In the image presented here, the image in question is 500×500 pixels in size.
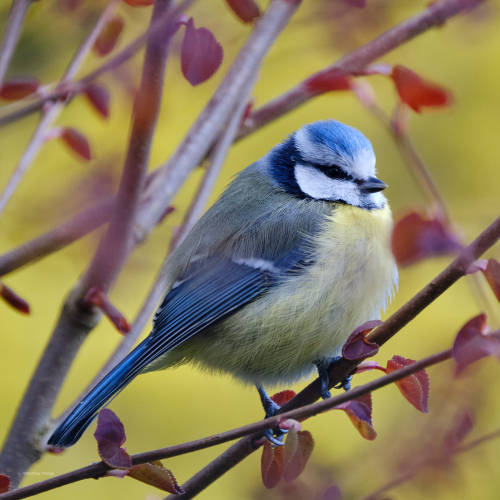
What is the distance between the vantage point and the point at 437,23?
4.06ft

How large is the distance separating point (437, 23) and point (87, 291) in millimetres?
709

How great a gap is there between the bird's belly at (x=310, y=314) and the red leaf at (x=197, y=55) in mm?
652

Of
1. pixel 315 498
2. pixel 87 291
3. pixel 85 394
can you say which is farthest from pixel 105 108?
pixel 315 498

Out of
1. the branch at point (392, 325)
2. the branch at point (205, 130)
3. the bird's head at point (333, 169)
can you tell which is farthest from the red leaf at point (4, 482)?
the bird's head at point (333, 169)

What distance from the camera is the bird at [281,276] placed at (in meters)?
1.45

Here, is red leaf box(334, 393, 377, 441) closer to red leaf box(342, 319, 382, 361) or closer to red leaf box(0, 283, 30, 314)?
red leaf box(342, 319, 382, 361)

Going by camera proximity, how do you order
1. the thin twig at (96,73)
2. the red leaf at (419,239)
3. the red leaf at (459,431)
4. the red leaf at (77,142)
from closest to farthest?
the red leaf at (419,239) → the thin twig at (96,73) → the red leaf at (459,431) → the red leaf at (77,142)

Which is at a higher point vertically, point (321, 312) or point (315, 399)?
point (315, 399)

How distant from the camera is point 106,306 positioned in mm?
1197

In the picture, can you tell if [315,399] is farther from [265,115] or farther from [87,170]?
[87,170]

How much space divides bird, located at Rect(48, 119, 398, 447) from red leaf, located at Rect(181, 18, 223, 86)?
0.61 metres

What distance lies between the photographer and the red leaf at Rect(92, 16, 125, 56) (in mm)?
1271

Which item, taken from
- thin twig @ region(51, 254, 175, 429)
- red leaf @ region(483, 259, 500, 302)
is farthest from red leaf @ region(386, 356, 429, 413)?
thin twig @ region(51, 254, 175, 429)

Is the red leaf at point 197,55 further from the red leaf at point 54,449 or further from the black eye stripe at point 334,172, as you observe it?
the black eye stripe at point 334,172
